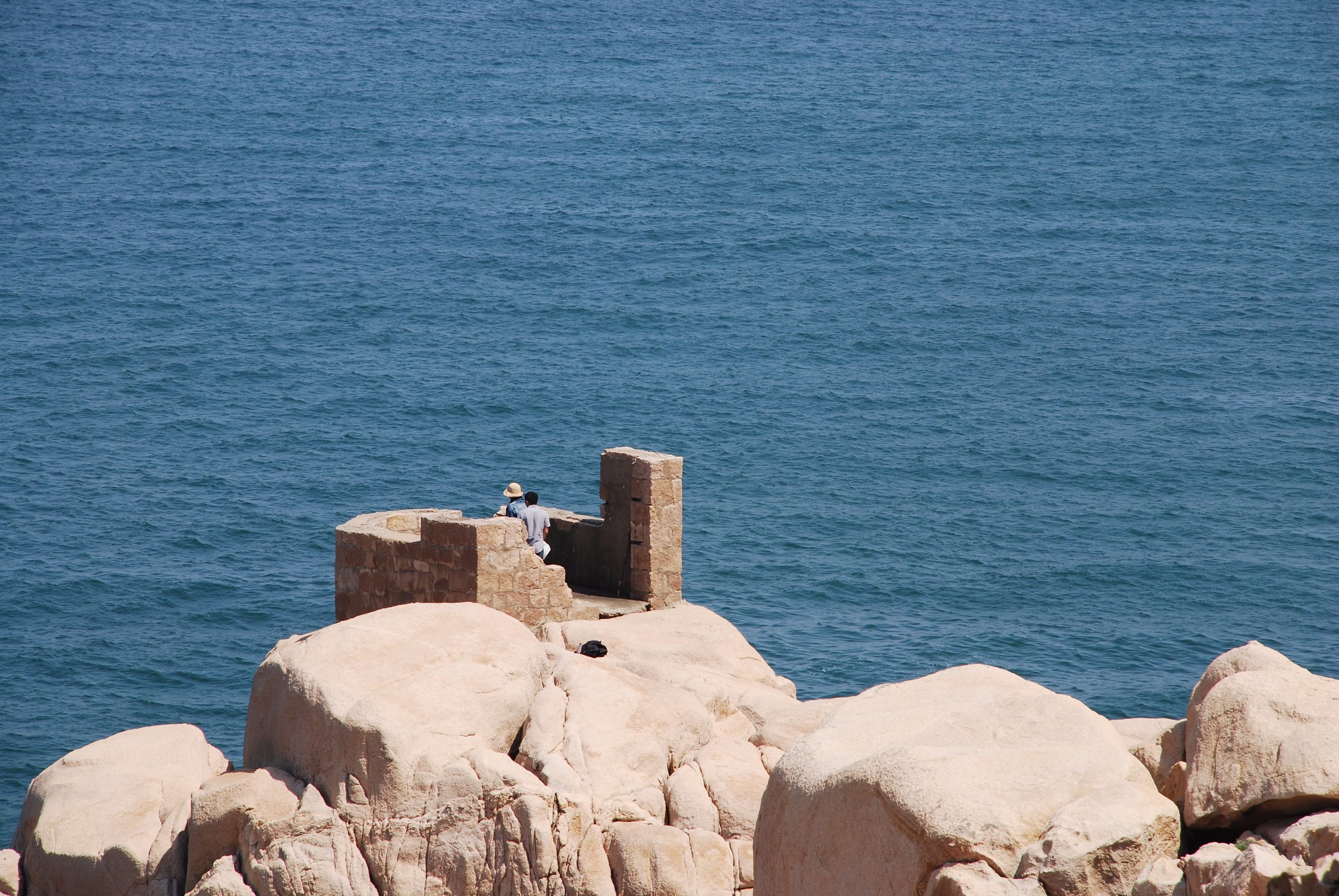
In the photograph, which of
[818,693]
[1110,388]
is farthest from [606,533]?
[1110,388]

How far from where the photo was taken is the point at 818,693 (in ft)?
140

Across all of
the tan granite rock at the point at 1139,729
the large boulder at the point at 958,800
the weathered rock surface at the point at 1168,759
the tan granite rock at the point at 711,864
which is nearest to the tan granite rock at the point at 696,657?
the tan granite rock at the point at 711,864

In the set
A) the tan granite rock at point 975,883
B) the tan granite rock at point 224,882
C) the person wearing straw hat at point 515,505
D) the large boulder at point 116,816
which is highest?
the person wearing straw hat at point 515,505

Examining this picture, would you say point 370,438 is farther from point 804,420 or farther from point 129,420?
point 804,420

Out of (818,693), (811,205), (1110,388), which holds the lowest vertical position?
(818,693)

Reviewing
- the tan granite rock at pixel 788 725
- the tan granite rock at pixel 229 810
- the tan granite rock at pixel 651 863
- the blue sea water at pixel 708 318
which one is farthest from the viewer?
the blue sea water at pixel 708 318

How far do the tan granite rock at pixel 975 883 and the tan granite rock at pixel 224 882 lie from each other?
835 cm

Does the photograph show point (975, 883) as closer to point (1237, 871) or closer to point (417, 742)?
point (1237, 871)

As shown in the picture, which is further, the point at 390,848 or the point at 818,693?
the point at 818,693

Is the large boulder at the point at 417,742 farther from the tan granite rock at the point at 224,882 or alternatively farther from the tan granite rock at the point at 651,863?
the tan granite rock at the point at 224,882

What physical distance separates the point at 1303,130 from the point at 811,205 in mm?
35662

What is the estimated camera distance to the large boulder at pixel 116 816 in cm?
1911

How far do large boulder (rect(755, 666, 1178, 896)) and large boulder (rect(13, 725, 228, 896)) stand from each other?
8.18 metres

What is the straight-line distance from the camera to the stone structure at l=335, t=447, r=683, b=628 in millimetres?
22719
